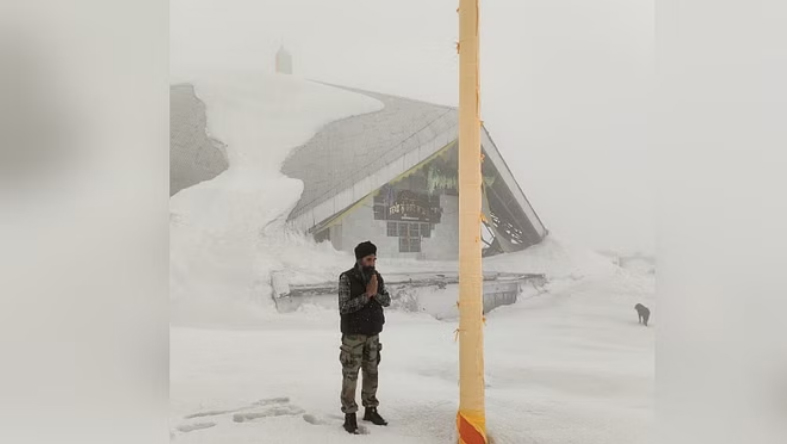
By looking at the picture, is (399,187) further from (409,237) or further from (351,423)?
(351,423)

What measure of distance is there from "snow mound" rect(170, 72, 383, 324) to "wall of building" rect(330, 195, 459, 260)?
57 millimetres

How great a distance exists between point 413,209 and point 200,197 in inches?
24.6

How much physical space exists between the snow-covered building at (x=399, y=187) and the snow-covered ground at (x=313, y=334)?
42mm

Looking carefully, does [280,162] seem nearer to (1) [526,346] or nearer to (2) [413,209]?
(2) [413,209]

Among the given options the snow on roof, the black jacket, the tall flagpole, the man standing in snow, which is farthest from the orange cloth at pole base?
the snow on roof

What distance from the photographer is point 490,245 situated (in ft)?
5.56

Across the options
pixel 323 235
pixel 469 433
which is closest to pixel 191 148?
pixel 323 235

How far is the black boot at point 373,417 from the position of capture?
1553 millimetres

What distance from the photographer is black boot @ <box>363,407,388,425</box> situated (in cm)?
155

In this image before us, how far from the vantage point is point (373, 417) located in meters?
1.55

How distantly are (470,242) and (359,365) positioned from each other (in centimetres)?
47

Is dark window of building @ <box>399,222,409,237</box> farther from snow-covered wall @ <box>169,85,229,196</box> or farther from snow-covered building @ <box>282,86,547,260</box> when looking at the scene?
snow-covered wall @ <box>169,85,229,196</box>

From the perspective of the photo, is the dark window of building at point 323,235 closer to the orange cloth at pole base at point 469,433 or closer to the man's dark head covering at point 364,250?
the man's dark head covering at point 364,250

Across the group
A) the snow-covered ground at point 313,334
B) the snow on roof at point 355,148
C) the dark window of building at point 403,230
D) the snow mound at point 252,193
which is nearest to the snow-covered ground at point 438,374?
the snow-covered ground at point 313,334
